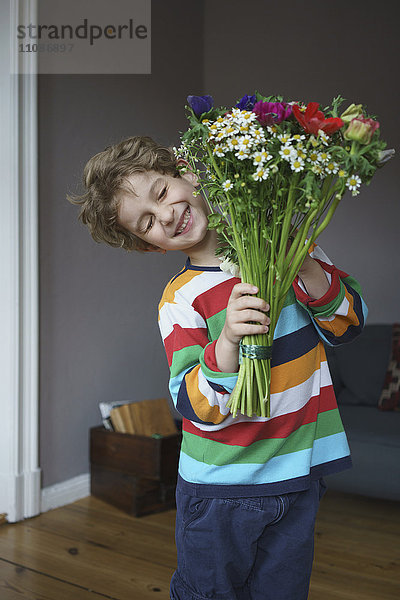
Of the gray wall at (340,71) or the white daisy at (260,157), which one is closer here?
the white daisy at (260,157)

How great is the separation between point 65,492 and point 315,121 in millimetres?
2448

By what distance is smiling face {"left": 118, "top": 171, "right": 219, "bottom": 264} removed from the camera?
45.5 inches

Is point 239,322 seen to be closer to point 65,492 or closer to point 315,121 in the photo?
point 315,121

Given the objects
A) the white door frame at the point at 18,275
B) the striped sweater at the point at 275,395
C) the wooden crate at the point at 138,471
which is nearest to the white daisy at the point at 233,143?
the striped sweater at the point at 275,395

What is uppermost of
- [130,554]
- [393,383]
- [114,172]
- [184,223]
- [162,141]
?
[162,141]

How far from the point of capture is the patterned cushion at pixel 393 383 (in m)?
3.11

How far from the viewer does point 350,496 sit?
3092 mm

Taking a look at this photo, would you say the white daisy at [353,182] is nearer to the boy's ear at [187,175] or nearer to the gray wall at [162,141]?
the boy's ear at [187,175]

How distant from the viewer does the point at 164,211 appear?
3.76ft

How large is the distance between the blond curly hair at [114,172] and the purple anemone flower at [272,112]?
31 cm

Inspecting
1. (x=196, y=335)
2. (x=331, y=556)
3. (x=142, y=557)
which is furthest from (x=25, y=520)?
(x=196, y=335)

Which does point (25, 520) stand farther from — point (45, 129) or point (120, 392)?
point (45, 129)

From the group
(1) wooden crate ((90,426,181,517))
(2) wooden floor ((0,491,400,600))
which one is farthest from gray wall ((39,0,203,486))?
(2) wooden floor ((0,491,400,600))

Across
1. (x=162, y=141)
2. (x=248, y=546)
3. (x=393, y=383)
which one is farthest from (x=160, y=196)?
(x=393, y=383)
